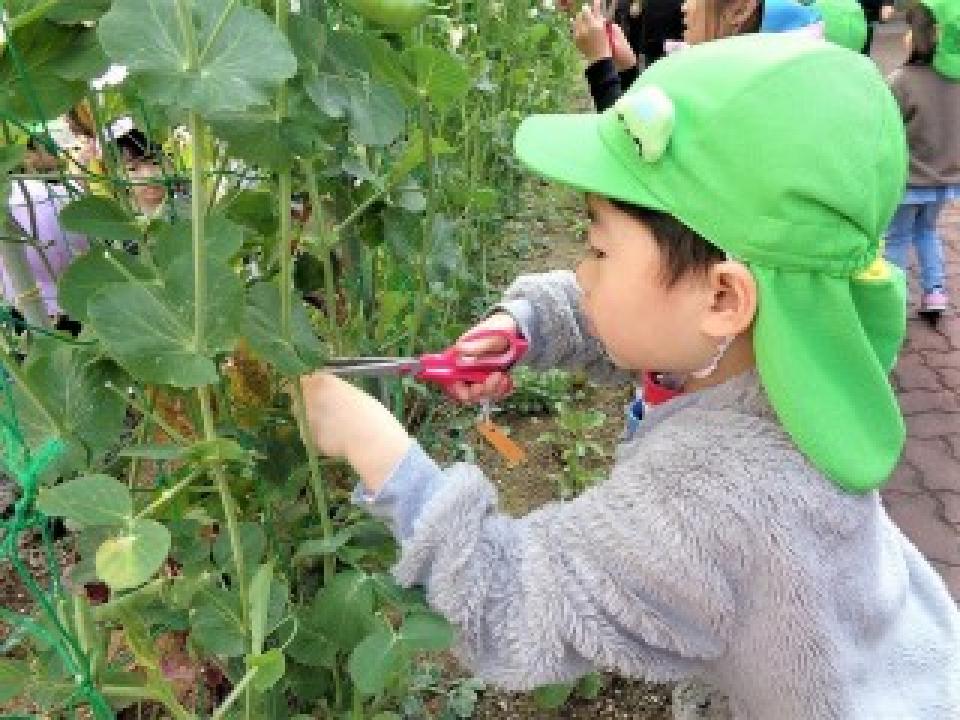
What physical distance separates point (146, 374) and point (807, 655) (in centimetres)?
71

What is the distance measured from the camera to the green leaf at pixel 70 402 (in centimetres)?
86

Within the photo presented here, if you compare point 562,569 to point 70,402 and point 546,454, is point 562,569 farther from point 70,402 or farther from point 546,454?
point 546,454

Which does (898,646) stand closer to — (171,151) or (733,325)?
(733,325)

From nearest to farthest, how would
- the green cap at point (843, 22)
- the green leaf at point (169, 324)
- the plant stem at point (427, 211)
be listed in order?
the green leaf at point (169, 324) → the plant stem at point (427, 211) → the green cap at point (843, 22)

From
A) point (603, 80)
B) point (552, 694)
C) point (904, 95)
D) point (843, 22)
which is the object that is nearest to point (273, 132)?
point (552, 694)

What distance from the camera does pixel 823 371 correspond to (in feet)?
3.30

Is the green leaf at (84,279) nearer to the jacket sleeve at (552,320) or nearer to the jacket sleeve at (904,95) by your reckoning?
the jacket sleeve at (552,320)

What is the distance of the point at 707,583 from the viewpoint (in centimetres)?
99

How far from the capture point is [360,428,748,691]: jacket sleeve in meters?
0.96

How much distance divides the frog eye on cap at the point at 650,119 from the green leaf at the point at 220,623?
1.85 ft

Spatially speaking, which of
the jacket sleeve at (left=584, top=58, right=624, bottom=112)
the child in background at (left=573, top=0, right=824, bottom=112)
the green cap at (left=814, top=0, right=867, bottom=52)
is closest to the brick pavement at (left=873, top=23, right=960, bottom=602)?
the green cap at (left=814, top=0, right=867, bottom=52)

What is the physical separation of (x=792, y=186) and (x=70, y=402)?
0.65 metres

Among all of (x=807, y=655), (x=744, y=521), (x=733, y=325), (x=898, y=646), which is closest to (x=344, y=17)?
(x=733, y=325)

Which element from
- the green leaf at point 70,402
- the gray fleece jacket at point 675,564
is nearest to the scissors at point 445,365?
the gray fleece jacket at point 675,564
